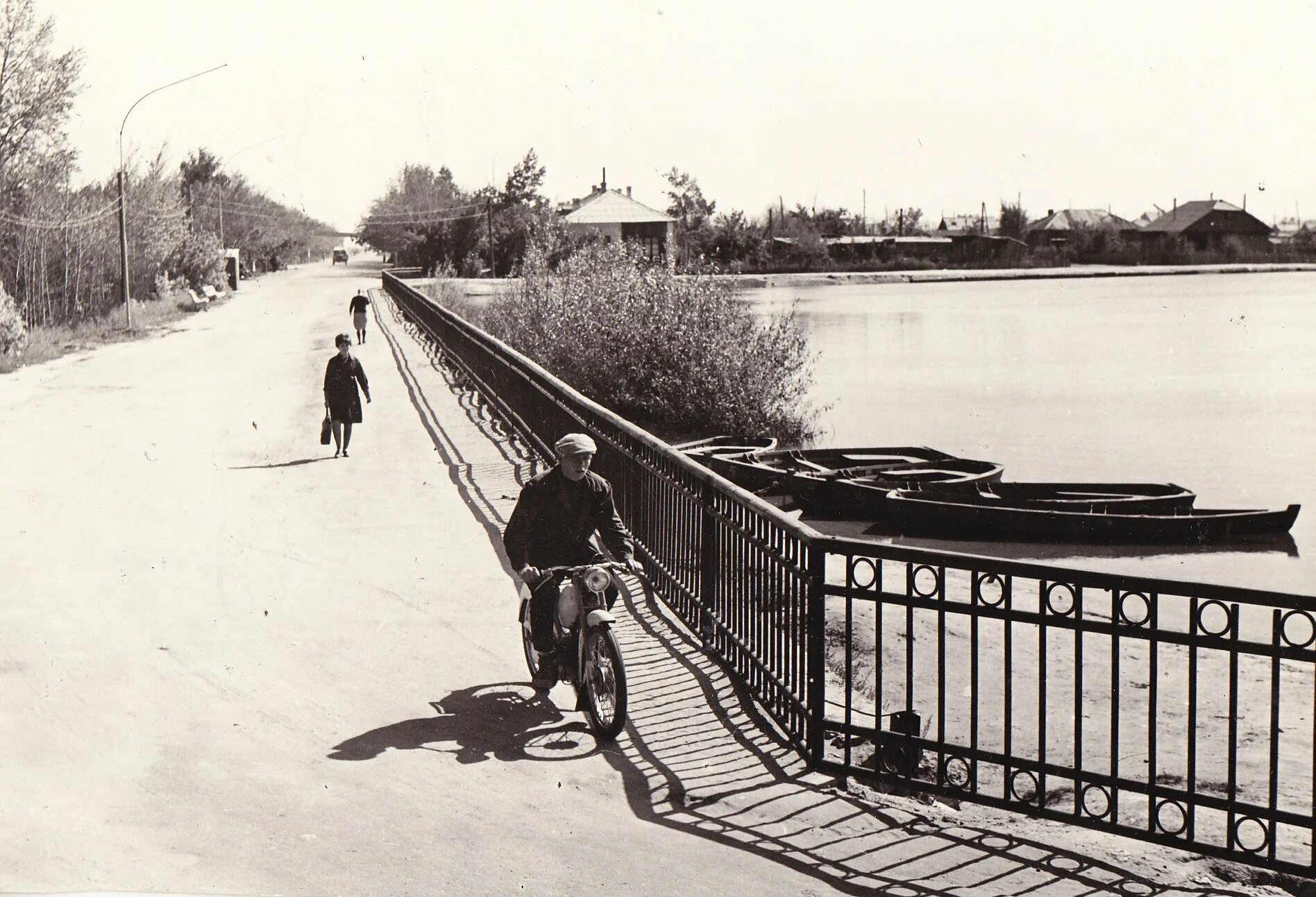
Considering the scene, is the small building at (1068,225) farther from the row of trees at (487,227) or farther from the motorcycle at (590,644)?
the motorcycle at (590,644)

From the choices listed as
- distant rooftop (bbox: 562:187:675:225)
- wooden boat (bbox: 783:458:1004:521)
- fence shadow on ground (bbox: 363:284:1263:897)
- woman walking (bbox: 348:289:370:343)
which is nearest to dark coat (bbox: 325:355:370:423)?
wooden boat (bbox: 783:458:1004:521)

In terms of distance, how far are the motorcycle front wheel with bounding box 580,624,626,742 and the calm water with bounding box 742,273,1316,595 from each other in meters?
12.0

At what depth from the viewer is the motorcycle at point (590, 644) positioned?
274 inches

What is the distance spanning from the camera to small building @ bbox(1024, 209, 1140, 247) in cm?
14800

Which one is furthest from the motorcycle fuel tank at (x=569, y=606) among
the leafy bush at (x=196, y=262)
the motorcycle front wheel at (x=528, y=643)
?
the leafy bush at (x=196, y=262)

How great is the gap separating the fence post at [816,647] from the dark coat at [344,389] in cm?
1122

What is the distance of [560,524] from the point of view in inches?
297

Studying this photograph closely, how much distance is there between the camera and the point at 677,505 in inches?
383

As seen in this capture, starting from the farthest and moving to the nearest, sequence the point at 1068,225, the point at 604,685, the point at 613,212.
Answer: the point at 1068,225, the point at 613,212, the point at 604,685

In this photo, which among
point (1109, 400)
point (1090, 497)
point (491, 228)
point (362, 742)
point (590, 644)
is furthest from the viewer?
point (491, 228)

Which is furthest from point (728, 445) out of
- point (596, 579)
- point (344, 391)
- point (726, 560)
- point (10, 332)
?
point (10, 332)

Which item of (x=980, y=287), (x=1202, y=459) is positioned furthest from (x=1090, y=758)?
(x=980, y=287)

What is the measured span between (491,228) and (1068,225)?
254ft

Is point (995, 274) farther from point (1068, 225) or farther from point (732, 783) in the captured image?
point (732, 783)
